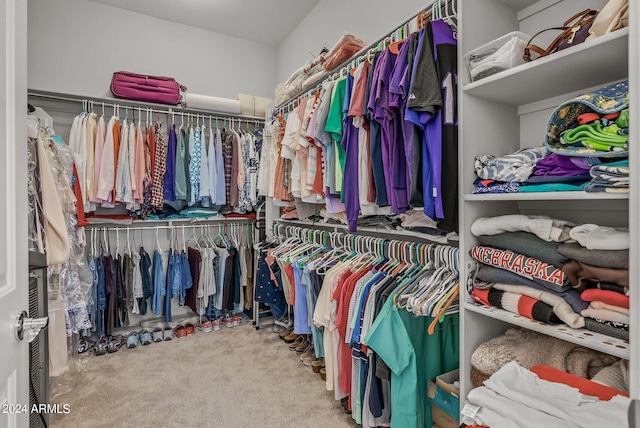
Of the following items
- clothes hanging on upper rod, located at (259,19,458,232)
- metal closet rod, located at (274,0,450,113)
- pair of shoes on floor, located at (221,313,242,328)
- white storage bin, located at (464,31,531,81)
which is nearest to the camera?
white storage bin, located at (464,31,531,81)

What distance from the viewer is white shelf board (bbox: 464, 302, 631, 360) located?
87 cm

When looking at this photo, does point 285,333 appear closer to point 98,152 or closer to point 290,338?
point 290,338

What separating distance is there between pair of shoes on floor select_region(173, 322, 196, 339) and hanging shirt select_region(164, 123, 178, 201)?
1241 millimetres

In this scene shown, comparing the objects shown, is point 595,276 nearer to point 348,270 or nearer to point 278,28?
point 348,270

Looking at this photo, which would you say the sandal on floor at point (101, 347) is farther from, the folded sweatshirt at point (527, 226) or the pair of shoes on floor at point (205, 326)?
the folded sweatshirt at point (527, 226)

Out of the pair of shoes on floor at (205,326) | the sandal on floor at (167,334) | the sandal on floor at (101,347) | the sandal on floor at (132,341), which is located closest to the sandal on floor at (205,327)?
the pair of shoes on floor at (205,326)

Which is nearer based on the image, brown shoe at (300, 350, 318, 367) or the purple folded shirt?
the purple folded shirt

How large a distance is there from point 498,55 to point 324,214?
1.41m

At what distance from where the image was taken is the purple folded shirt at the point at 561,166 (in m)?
0.99

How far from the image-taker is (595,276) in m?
0.97

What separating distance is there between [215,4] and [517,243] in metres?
3.30

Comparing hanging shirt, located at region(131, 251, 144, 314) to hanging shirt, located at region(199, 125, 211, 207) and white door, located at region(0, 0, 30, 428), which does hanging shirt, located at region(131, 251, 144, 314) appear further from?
white door, located at region(0, 0, 30, 428)

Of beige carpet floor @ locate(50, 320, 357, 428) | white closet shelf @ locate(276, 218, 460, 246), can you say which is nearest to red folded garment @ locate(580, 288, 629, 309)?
white closet shelf @ locate(276, 218, 460, 246)

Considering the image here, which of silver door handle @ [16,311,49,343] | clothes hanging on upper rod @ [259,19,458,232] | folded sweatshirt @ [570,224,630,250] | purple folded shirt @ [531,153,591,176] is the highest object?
clothes hanging on upper rod @ [259,19,458,232]
